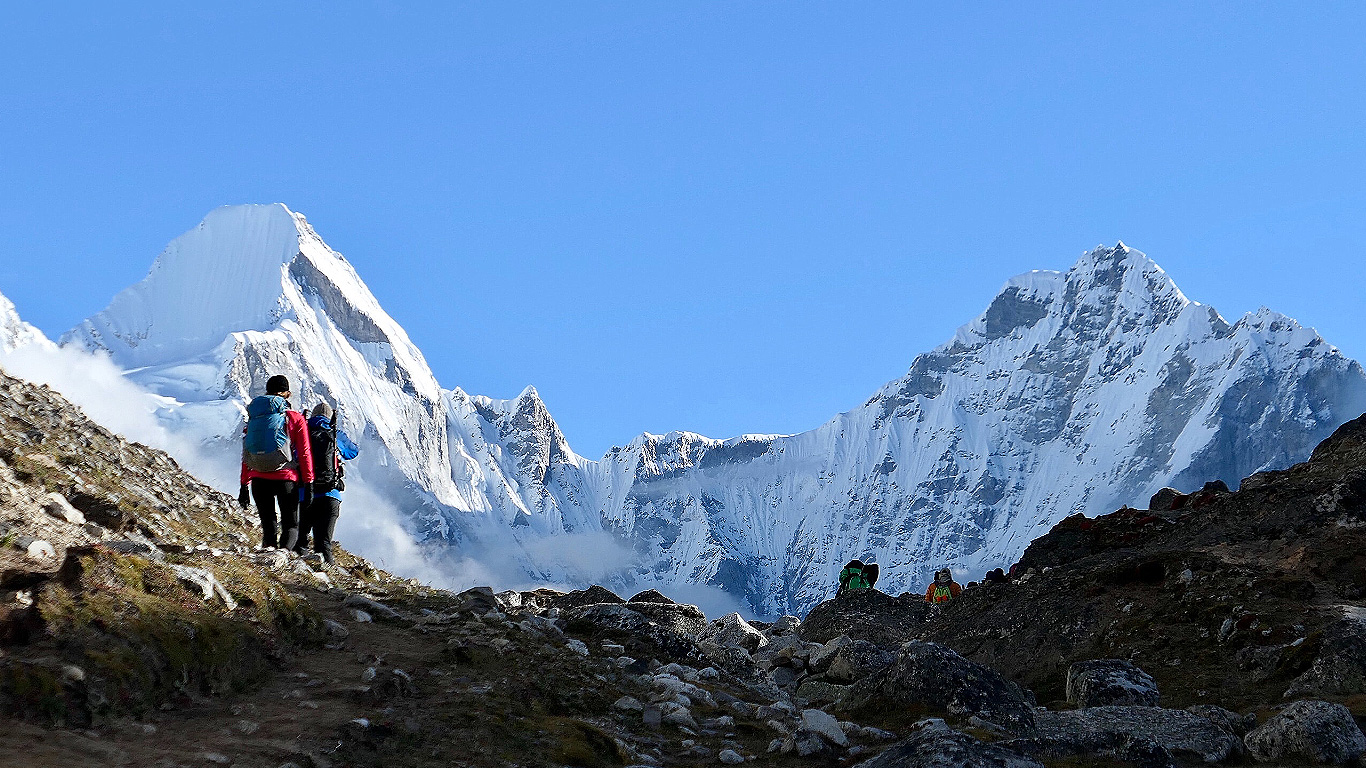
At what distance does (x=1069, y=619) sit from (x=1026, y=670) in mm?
1346

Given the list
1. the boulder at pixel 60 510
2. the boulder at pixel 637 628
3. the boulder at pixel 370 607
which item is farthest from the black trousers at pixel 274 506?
the boulder at pixel 637 628

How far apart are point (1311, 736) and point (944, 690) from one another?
337 cm

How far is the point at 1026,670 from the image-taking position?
1816cm

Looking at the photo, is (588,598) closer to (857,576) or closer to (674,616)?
(674,616)

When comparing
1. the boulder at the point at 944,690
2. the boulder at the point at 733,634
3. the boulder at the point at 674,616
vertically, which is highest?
the boulder at the point at 733,634

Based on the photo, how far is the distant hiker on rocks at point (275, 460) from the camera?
13.2m

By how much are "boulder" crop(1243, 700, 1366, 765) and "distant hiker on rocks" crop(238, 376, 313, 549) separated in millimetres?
11180

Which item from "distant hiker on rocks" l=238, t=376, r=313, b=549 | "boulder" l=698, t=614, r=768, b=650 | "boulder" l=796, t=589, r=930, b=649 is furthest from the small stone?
"boulder" l=796, t=589, r=930, b=649

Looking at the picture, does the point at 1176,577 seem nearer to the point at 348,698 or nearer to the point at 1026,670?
the point at 1026,670

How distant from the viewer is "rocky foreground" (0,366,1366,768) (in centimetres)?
708

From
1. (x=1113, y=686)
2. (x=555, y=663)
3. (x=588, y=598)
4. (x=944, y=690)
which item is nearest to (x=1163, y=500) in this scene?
(x=588, y=598)

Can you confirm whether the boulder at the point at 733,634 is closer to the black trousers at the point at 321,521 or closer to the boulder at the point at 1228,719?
the black trousers at the point at 321,521

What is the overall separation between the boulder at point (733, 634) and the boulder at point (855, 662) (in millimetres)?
4754

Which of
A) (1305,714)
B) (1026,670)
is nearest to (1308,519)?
(1026,670)
